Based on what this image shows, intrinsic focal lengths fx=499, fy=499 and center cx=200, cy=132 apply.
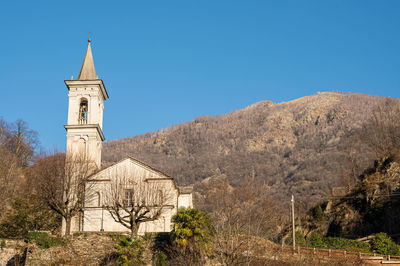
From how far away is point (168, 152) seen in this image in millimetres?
170625

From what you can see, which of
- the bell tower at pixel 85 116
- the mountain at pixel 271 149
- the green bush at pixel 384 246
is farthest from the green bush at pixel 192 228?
the mountain at pixel 271 149

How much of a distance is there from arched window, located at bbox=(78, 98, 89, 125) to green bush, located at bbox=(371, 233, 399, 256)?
29840 millimetres

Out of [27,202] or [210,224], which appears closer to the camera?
[210,224]

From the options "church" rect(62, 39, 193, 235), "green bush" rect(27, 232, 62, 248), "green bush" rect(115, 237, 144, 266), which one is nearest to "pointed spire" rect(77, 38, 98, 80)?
"church" rect(62, 39, 193, 235)

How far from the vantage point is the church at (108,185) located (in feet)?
140

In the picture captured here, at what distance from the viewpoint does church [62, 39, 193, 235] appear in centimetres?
→ 4269

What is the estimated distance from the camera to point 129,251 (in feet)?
117

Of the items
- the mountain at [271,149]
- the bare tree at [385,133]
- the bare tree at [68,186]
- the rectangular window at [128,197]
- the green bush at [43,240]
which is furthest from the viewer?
the mountain at [271,149]

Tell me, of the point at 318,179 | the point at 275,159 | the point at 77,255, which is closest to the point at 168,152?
the point at 275,159

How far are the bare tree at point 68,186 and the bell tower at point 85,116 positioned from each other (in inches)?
61.1

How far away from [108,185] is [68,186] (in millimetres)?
3707

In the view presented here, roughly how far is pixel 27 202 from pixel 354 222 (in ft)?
105

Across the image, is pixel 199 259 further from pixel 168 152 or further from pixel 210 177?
pixel 168 152

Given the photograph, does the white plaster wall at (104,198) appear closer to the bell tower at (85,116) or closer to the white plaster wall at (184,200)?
the white plaster wall at (184,200)
